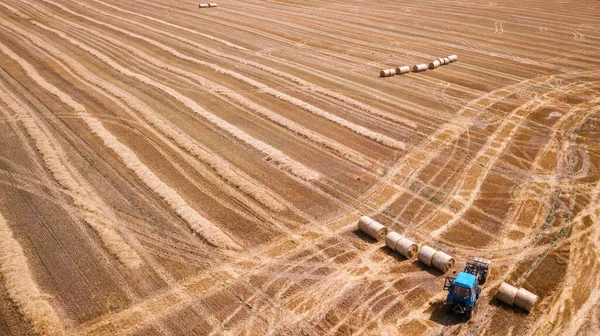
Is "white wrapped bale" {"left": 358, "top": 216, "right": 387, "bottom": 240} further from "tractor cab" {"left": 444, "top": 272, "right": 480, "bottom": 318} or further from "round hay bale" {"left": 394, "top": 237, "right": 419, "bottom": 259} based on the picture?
"tractor cab" {"left": 444, "top": 272, "right": 480, "bottom": 318}

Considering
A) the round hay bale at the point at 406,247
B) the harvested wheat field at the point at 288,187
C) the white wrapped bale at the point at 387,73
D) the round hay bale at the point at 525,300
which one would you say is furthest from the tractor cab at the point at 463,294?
the white wrapped bale at the point at 387,73

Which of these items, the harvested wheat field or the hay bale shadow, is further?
the hay bale shadow

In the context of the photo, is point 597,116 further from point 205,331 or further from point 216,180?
point 205,331

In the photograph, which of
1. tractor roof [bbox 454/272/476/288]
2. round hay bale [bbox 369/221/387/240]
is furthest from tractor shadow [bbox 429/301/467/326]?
round hay bale [bbox 369/221/387/240]

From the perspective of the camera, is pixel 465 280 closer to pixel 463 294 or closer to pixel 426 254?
pixel 463 294

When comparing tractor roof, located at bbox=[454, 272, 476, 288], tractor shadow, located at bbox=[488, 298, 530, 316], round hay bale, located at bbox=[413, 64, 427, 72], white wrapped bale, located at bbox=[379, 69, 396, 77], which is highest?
round hay bale, located at bbox=[413, 64, 427, 72]

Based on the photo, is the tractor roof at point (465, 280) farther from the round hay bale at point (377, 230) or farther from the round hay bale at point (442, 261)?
the round hay bale at point (377, 230)
